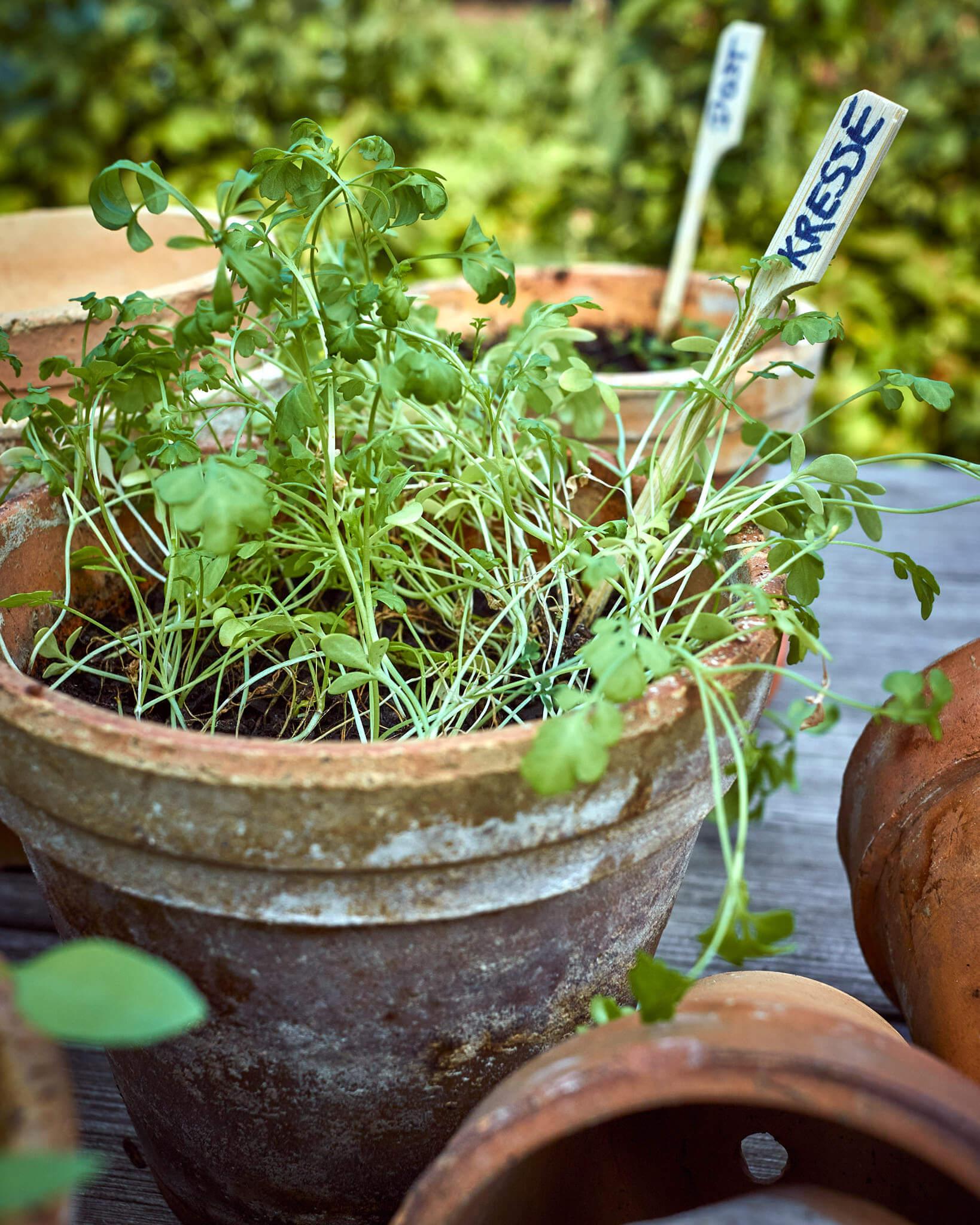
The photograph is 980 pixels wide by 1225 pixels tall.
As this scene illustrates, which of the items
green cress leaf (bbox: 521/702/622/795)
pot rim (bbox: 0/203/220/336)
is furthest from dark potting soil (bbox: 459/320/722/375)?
green cress leaf (bbox: 521/702/622/795)

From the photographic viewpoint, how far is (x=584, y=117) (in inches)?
110

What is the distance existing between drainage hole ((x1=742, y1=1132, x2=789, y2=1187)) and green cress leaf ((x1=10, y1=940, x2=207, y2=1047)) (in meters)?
0.59

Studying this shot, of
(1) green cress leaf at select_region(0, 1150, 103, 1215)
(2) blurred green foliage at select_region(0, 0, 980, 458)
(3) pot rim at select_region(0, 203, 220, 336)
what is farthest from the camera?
(2) blurred green foliage at select_region(0, 0, 980, 458)

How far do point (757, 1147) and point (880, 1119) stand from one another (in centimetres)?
41

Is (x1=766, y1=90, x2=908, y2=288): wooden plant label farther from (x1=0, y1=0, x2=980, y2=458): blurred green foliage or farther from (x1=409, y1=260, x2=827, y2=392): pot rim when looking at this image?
(x1=0, y1=0, x2=980, y2=458): blurred green foliage

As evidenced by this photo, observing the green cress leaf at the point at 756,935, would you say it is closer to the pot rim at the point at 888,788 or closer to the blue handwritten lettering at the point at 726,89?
the pot rim at the point at 888,788

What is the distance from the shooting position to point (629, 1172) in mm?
658

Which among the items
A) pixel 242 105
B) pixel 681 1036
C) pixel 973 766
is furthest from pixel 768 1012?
pixel 242 105

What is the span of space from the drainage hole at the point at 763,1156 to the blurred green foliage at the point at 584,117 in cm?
235

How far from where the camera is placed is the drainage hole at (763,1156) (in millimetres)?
790

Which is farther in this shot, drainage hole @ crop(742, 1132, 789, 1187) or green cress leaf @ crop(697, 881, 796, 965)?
drainage hole @ crop(742, 1132, 789, 1187)

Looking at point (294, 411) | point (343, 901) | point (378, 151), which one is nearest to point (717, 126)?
point (378, 151)

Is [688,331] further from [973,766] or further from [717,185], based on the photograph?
[717,185]

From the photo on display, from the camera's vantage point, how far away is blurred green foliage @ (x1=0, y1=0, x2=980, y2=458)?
2566mm
